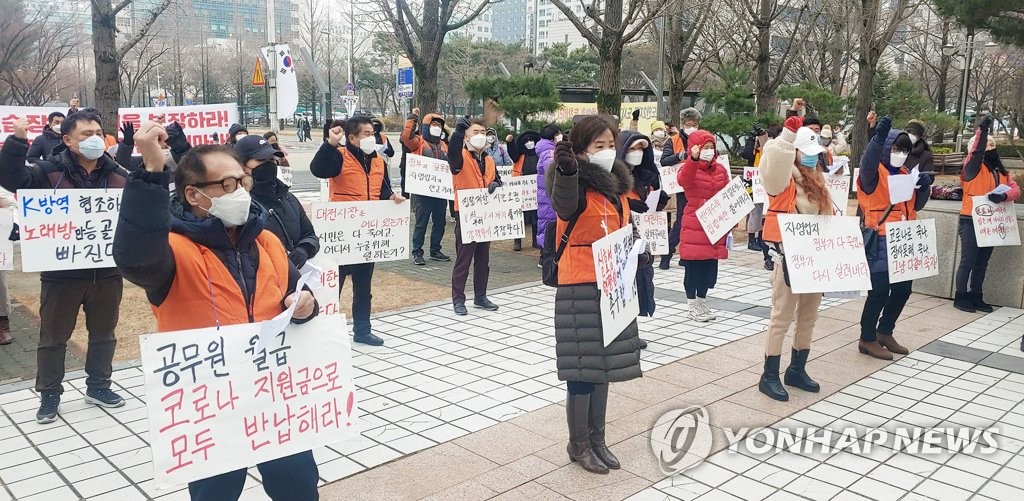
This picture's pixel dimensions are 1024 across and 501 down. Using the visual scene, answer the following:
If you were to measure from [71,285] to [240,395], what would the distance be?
9.63ft

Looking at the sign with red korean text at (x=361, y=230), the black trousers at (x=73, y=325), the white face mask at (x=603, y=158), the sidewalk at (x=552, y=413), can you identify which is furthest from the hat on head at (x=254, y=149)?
the sign with red korean text at (x=361, y=230)

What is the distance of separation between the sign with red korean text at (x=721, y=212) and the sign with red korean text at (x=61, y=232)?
192 inches

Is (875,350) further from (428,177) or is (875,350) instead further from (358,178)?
(428,177)

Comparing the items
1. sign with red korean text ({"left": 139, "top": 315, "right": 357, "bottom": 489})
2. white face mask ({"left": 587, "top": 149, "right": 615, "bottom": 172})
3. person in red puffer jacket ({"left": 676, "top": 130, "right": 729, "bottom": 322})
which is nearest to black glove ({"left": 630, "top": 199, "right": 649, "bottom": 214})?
white face mask ({"left": 587, "top": 149, "right": 615, "bottom": 172})

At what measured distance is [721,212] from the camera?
7410 mm

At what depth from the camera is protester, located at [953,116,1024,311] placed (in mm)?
8117

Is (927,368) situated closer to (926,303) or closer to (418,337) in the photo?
(926,303)

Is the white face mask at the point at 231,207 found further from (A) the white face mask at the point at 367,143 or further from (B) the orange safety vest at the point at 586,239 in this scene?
(A) the white face mask at the point at 367,143

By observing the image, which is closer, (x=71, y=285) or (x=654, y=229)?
(x=71, y=285)

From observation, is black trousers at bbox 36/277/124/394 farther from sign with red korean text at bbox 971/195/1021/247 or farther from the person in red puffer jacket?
sign with red korean text at bbox 971/195/1021/247

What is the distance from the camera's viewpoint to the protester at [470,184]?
807cm

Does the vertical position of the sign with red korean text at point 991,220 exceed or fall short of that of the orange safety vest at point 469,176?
it falls short

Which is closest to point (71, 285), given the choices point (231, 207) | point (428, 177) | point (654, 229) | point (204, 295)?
point (204, 295)

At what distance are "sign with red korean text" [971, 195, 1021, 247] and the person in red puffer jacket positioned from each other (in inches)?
105
